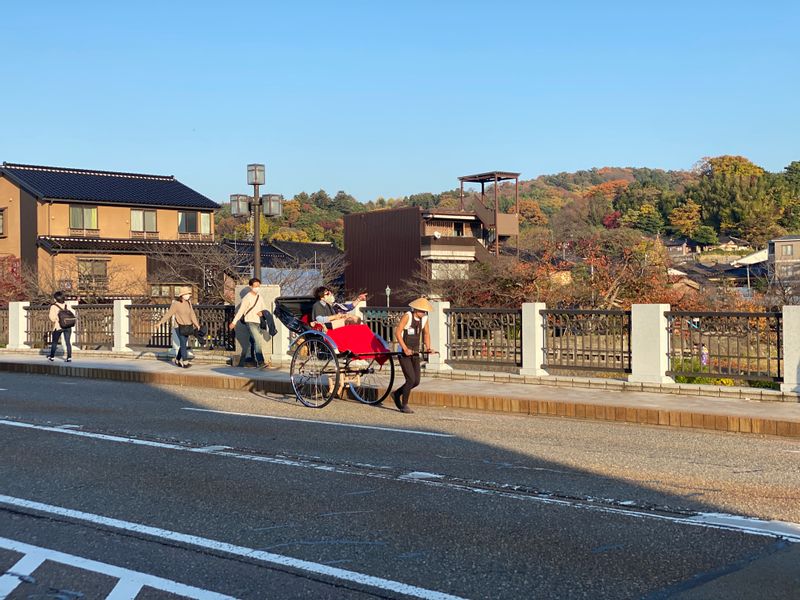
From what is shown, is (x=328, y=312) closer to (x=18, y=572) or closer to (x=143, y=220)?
(x=18, y=572)

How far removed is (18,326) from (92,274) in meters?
22.6

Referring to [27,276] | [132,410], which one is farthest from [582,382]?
[27,276]

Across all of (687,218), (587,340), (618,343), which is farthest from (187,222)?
(687,218)

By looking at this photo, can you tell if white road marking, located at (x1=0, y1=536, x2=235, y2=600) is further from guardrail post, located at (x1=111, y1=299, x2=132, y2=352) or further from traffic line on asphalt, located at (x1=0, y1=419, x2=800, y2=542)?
guardrail post, located at (x1=111, y1=299, x2=132, y2=352)

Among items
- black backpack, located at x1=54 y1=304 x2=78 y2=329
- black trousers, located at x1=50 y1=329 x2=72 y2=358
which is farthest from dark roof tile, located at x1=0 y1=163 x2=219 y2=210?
black backpack, located at x1=54 y1=304 x2=78 y2=329

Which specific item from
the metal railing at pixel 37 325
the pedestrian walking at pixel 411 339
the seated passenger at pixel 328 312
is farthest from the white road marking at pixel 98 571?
the metal railing at pixel 37 325

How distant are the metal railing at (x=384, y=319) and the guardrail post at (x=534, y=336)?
9.20 feet

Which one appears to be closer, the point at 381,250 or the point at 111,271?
the point at 111,271

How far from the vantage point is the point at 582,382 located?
51.5ft

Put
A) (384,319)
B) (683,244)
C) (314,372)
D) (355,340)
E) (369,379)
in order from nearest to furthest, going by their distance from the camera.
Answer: (355,340), (314,372), (369,379), (384,319), (683,244)

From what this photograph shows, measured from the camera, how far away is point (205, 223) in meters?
60.2

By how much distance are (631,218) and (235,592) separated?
108 metres

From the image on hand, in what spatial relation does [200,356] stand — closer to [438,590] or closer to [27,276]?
[438,590]

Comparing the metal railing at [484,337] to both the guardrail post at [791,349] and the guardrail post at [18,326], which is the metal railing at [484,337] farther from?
the guardrail post at [18,326]
